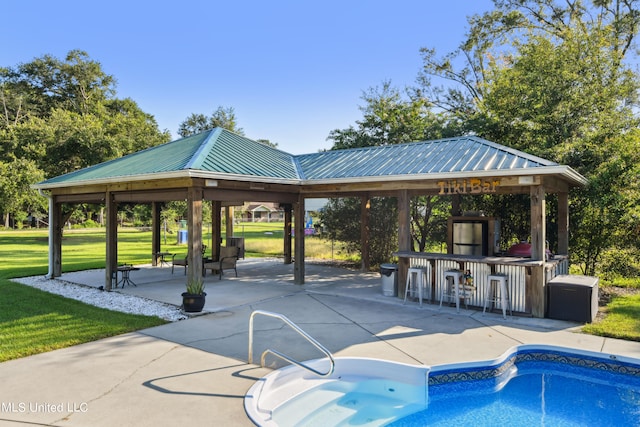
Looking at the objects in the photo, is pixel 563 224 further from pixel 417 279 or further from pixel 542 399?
pixel 542 399

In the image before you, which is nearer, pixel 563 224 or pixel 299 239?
pixel 563 224

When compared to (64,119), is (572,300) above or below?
below

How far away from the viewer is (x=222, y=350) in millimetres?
5570

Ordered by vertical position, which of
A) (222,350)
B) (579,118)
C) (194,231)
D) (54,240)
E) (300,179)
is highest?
(579,118)

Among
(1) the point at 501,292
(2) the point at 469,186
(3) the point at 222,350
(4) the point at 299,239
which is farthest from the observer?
(4) the point at 299,239

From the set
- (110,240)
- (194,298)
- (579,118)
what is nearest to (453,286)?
(194,298)

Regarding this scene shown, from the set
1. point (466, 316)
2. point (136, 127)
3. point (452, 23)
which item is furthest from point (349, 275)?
point (136, 127)

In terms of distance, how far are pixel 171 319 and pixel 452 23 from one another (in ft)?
69.0

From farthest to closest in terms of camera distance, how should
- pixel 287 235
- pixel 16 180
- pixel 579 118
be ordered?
pixel 16 180 < pixel 287 235 < pixel 579 118

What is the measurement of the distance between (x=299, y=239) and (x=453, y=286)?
4.02 m

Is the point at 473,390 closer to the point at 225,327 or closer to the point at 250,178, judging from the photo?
the point at 225,327

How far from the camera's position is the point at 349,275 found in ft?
41.5

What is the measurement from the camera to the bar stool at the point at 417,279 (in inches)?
335

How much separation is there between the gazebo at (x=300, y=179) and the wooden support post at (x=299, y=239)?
0.09ft
